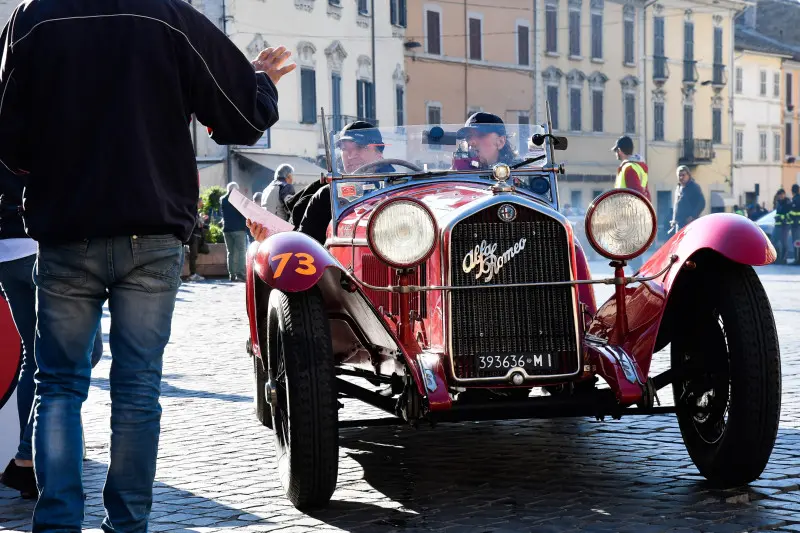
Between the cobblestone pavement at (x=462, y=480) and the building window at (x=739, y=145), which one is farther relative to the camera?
the building window at (x=739, y=145)

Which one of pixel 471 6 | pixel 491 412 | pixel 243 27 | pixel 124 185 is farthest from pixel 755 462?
pixel 471 6

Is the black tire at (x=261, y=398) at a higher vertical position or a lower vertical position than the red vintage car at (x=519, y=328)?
lower

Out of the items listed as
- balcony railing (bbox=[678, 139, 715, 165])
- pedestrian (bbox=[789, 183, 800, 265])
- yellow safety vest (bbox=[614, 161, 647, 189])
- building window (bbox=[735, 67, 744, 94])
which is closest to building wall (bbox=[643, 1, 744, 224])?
balcony railing (bbox=[678, 139, 715, 165])

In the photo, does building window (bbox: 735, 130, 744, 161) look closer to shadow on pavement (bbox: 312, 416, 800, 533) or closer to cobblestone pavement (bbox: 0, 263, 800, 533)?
cobblestone pavement (bbox: 0, 263, 800, 533)

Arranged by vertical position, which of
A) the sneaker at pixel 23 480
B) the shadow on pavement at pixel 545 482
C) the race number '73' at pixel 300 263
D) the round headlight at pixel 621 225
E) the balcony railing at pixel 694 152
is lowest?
the shadow on pavement at pixel 545 482

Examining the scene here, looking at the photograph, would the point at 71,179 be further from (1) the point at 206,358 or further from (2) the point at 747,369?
(1) the point at 206,358

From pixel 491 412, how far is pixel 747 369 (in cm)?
99

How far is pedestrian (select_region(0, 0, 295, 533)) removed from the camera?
156 inches

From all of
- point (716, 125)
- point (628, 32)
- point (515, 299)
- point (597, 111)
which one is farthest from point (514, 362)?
point (716, 125)

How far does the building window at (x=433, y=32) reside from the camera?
45.5 m

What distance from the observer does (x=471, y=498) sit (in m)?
5.38

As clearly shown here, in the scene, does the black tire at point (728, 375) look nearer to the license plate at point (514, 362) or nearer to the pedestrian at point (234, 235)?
the license plate at point (514, 362)

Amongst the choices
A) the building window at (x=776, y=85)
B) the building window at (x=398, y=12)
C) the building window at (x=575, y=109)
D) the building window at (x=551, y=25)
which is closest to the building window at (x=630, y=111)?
the building window at (x=575, y=109)

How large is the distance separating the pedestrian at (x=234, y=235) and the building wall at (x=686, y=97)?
3398 centimetres
